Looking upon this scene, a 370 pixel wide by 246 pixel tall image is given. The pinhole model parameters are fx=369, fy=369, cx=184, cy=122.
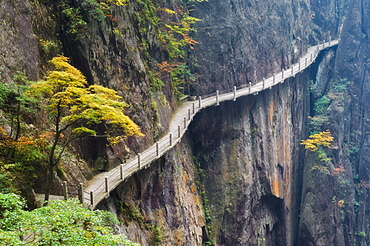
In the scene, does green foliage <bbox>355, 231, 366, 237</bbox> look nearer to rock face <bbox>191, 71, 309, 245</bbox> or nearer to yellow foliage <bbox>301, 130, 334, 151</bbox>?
rock face <bbox>191, 71, 309, 245</bbox>

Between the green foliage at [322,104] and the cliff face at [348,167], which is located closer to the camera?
the cliff face at [348,167]

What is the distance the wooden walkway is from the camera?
13.2 metres

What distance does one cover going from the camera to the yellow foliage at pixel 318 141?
35.8 metres

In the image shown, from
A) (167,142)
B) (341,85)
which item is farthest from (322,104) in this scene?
(167,142)

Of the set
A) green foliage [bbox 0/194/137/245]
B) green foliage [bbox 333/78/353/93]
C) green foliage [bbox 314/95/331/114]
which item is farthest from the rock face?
green foliage [bbox 0/194/137/245]

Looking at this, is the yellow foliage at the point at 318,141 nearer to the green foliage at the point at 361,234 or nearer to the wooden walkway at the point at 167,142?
the wooden walkway at the point at 167,142

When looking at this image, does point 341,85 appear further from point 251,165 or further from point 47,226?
point 47,226

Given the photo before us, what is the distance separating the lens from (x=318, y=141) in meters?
36.1

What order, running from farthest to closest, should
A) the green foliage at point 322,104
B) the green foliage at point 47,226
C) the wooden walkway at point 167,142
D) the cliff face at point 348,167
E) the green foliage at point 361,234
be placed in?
the green foliage at point 322,104
the green foliage at point 361,234
the cliff face at point 348,167
the wooden walkway at point 167,142
the green foliage at point 47,226

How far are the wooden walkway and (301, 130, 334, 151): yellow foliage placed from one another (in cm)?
680

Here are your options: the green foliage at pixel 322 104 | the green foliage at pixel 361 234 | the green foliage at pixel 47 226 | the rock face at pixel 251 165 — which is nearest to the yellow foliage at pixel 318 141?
the rock face at pixel 251 165

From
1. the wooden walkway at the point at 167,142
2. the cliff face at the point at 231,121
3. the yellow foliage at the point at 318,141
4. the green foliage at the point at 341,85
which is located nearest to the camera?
the wooden walkway at the point at 167,142

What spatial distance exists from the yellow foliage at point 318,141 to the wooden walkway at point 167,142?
6798 mm

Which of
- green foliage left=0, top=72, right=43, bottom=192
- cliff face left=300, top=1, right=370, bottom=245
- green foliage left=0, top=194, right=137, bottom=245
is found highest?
cliff face left=300, top=1, right=370, bottom=245
